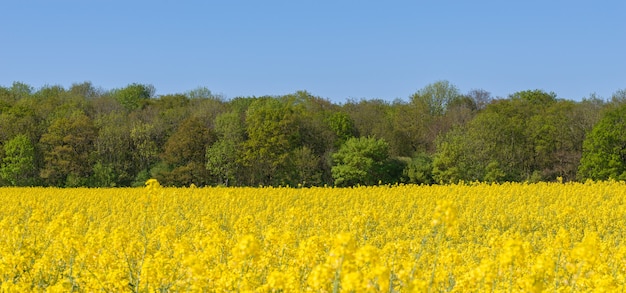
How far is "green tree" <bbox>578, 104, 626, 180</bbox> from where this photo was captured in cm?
4372

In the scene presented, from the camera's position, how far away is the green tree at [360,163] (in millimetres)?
48719

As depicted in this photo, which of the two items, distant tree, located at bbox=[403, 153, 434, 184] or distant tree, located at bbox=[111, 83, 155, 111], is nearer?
distant tree, located at bbox=[403, 153, 434, 184]

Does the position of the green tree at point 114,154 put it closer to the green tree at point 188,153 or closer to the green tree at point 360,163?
the green tree at point 188,153

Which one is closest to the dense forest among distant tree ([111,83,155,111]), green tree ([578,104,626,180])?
green tree ([578,104,626,180])

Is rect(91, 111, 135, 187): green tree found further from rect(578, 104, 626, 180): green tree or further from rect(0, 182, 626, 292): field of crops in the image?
rect(0, 182, 626, 292): field of crops

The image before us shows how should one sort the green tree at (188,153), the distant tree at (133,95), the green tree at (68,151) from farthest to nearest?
the distant tree at (133,95), the green tree at (68,151), the green tree at (188,153)

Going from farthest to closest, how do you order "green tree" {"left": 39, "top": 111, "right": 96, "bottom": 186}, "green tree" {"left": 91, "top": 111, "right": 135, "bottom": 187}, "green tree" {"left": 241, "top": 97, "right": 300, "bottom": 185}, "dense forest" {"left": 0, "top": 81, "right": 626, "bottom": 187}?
"green tree" {"left": 241, "top": 97, "right": 300, "bottom": 185} < "green tree" {"left": 91, "top": 111, "right": 135, "bottom": 187} < "green tree" {"left": 39, "top": 111, "right": 96, "bottom": 186} < "dense forest" {"left": 0, "top": 81, "right": 626, "bottom": 187}

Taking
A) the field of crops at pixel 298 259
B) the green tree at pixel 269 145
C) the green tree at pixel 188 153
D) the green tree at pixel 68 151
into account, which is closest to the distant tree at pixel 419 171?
the green tree at pixel 269 145

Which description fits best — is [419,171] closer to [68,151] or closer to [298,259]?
[68,151]

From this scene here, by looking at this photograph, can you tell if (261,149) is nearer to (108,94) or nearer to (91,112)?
(91,112)

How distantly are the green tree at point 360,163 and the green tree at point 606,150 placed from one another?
13780 mm

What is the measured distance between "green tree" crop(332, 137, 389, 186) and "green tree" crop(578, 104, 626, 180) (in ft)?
45.2

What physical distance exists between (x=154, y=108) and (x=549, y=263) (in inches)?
2510

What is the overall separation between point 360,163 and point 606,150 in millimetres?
16304
